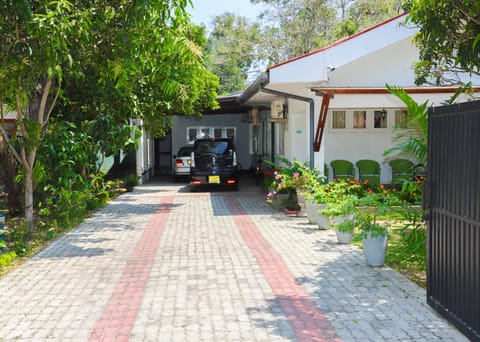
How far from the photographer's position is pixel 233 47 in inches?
1497

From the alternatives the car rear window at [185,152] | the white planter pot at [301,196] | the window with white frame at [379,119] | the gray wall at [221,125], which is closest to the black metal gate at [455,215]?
the white planter pot at [301,196]

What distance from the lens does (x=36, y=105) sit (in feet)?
35.7

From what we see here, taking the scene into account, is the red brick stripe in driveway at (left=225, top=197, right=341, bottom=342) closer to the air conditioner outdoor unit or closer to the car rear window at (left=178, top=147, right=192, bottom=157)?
the air conditioner outdoor unit

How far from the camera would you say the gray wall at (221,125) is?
88.8 feet

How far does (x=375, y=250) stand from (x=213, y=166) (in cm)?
1041

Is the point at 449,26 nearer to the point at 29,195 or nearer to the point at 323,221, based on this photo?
the point at 323,221

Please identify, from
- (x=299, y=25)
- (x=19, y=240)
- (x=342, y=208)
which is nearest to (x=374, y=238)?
(x=342, y=208)

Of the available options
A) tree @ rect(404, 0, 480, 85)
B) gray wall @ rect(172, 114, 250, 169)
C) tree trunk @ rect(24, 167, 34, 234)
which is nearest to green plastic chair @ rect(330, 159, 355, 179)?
tree @ rect(404, 0, 480, 85)

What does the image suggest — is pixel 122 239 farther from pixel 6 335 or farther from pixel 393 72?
pixel 393 72

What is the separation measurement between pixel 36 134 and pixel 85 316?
4636 millimetres

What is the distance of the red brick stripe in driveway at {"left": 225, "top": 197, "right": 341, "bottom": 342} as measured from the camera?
4.87m

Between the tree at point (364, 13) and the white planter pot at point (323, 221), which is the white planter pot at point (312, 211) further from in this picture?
the tree at point (364, 13)

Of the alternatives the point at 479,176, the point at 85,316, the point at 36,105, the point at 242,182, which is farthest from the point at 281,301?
the point at 242,182

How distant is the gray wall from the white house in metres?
11.7
